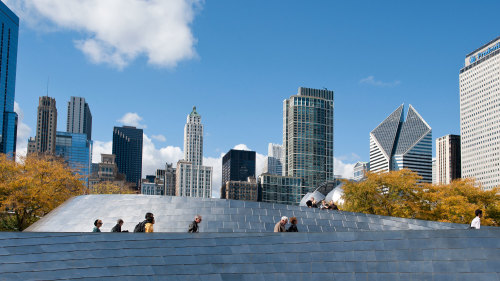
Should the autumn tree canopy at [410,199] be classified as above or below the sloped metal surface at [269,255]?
above

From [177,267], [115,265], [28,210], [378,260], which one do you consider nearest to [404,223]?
[378,260]

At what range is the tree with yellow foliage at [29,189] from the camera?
36406 mm

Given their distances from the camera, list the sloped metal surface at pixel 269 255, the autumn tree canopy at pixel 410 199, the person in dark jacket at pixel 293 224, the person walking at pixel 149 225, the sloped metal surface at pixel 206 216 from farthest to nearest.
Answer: the autumn tree canopy at pixel 410 199 → the sloped metal surface at pixel 206 216 → the person in dark jacket at pixel 293 224 → the person walking at pixel 149 225 → the sloped metal surface at pixel 269 255

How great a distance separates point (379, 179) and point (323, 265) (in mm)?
28025

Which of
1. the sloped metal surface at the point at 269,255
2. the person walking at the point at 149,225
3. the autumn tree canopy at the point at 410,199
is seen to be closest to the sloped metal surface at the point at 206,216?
the person walking at the point at 149,225

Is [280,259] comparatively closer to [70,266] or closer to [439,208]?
[70,266]

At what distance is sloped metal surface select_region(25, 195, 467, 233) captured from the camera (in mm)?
22469

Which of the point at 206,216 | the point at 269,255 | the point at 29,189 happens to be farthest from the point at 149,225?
the point at 29,189

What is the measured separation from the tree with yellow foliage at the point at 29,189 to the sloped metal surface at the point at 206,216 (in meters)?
13.9

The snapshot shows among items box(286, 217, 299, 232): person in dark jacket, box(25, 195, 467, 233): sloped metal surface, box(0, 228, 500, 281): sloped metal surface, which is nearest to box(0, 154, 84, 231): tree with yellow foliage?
box(25, 195, 467, 233): sloped metal surface

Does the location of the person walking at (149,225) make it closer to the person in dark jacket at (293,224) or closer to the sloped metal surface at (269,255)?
the sloped metal surface at (269,255)

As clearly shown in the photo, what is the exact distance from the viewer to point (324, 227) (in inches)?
920

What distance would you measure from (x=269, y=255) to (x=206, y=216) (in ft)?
27.0

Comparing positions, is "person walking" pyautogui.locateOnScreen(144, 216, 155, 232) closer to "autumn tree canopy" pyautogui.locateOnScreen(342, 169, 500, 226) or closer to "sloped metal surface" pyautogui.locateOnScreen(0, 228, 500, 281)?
"sloped metal surface" pyautogui.locateOnScreen(0, 228, 500, 281)
